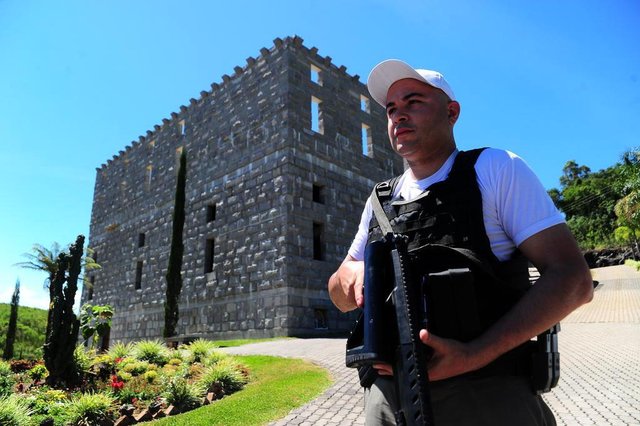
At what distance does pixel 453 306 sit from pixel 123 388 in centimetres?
856

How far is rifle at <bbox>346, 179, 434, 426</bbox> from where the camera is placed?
4.50 ft

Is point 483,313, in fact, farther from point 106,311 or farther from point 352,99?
point 352,99

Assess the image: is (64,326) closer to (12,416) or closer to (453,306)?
(12,416)

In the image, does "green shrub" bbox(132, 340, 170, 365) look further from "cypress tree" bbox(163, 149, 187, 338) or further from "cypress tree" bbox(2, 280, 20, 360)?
"cypress tree" bbox(2, 280, 20, 360)

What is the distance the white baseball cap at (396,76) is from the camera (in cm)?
202

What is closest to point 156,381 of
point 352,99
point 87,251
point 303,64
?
point 303,64

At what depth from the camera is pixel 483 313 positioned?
1.55 metres

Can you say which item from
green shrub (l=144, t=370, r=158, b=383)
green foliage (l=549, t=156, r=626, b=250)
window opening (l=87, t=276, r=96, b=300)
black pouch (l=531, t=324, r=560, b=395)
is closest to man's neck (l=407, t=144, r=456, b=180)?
black pouch (l=531, t=324, r=560, b=395)

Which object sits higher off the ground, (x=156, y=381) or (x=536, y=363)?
(x=536, y=363)

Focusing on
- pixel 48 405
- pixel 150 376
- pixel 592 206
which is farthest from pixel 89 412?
pixel 592 206

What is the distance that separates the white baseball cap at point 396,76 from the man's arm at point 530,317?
2.99ft

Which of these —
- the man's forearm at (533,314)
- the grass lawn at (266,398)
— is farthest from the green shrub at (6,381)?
the man's forearm at (533,314)

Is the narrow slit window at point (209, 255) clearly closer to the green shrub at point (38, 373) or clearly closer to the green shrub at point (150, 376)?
the green shrub at point (38, 373)

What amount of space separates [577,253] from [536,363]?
448 millimetres
